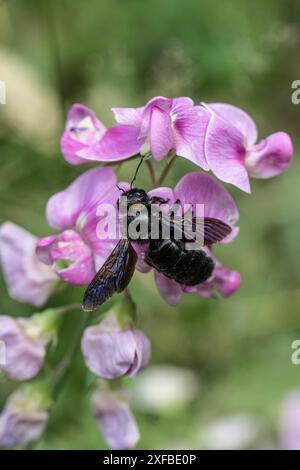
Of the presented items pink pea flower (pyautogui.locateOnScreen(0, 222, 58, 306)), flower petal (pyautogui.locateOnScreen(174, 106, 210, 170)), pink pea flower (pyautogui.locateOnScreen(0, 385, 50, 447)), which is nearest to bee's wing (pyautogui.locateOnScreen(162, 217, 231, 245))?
flower petal (pyautogui.locateOnScreen(174, 106, 210, 170))

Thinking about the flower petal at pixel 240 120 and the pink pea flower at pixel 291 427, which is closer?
the flower petal at pixel 240 120

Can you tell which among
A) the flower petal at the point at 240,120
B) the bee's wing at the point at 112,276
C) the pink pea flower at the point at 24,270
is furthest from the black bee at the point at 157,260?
the pink pea flower at the point at 24,270

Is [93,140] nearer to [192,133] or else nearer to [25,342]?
[192,133]

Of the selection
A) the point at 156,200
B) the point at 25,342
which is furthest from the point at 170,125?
the point at 25,342

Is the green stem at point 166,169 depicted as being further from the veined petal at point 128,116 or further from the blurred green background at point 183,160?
the blurred green background at point 183,160
